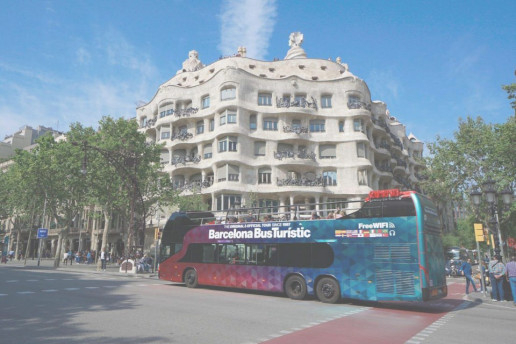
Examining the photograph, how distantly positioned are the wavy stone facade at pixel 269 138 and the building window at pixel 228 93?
0.38 feet

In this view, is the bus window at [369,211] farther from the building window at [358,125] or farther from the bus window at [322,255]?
the building window at [358,125]

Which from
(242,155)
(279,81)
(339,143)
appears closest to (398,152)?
(339,143)

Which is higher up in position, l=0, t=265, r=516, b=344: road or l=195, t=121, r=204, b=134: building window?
l=195, t=121, r=204, b=134: building window

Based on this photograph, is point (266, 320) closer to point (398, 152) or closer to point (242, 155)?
point (242, 155)

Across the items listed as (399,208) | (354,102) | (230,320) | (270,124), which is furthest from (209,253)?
(354,102)

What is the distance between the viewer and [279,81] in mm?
42250

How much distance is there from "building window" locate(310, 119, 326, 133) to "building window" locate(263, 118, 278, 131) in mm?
4167

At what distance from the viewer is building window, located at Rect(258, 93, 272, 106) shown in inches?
1635

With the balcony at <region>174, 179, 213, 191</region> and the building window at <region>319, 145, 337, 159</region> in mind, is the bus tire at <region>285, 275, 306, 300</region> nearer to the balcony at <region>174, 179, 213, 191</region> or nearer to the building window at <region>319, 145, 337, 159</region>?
the balcony at <region>174, 179, 213, 191</region>

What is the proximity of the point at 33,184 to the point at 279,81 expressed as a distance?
27.0 meters

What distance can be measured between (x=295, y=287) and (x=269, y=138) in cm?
2780

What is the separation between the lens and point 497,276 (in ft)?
44.2

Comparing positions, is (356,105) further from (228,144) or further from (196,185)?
(196,185)

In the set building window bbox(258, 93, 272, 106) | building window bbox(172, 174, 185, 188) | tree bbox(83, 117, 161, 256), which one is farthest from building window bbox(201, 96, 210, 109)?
tree bbox(83, 117, 161, 256)
